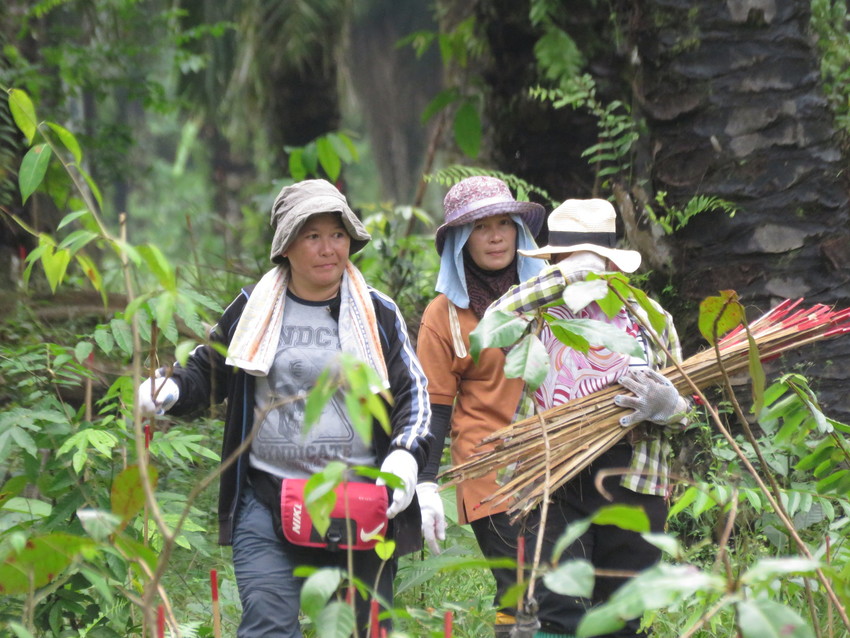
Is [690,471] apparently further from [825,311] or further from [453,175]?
[453,175]

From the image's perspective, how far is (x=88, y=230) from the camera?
2.17m

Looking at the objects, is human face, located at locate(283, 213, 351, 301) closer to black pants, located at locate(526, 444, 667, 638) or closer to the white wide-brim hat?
the white wide-brim hat

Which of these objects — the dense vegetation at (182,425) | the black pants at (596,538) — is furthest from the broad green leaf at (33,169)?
the black pants at (596,538)

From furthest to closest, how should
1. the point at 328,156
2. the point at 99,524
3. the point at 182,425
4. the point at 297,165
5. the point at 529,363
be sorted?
1. the point at 297,165
2. the point at 328,156
3. the point at 182,425
4. the point at 529,363
5. the point at 99,524

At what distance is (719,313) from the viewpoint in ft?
8.96

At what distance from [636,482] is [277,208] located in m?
1.59

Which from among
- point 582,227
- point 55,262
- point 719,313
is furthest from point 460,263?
point 55,262

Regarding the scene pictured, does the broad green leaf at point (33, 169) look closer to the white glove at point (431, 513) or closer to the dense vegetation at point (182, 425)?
the dense vegetation at point (182, 425)

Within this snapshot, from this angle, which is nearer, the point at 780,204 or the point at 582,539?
the point at 582,539

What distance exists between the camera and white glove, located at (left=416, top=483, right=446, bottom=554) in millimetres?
Answer: 3707

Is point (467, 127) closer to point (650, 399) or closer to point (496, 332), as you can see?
point (650, 399)

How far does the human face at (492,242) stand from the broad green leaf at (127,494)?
2082 millimetres

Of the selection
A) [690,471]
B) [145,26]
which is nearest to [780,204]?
[690,471]

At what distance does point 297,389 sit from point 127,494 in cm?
134
